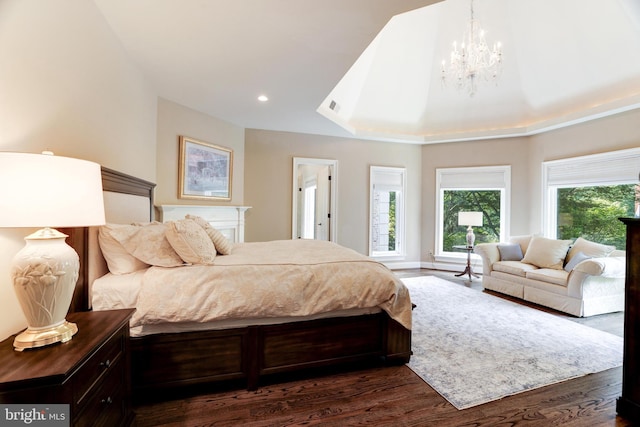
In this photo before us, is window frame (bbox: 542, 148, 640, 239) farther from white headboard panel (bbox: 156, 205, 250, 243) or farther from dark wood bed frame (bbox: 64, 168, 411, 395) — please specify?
white headboard panel (bbox: 156, 205, 250, 243)

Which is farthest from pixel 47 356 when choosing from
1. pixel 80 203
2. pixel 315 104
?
pixel 315 104

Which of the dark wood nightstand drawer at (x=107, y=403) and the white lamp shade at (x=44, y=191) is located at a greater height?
the white lamp shade at (x=44, y=191)

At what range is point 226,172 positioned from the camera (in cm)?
442

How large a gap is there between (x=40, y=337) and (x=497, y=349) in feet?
10.2

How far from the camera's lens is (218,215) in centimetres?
423

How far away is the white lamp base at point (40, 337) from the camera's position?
1.07m

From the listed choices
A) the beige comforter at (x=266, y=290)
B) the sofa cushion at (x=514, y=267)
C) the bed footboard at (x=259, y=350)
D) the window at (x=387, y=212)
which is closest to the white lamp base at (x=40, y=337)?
the beige comforter at (x=266, y=290)

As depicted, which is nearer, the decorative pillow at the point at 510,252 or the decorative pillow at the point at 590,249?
the decorative pillow at the point at 590,249

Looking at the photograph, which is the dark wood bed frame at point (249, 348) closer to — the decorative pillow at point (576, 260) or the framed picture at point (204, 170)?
the framed picture at point (204, 170)

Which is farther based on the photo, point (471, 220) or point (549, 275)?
point (471, 220)

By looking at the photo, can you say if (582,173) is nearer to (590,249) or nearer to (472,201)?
(590,249)

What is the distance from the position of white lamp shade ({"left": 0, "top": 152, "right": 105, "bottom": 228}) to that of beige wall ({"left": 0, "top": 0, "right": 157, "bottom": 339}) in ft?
1.30

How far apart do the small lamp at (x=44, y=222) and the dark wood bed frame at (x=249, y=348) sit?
63 centimetres

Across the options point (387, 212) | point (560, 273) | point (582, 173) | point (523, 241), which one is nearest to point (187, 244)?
point (560, 273)
